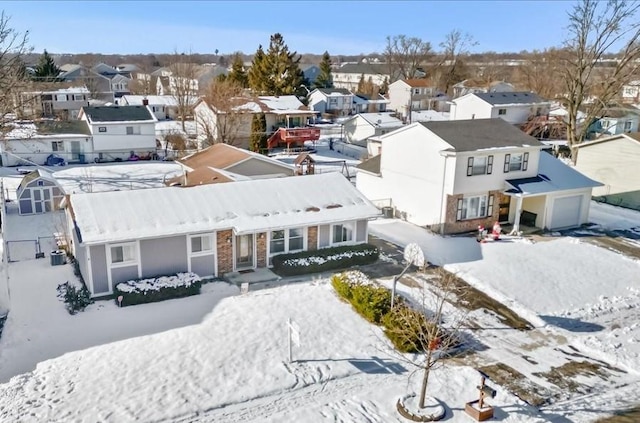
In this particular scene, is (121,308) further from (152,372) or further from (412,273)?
(412,273)

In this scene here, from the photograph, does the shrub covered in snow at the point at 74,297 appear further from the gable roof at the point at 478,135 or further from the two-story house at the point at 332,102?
the two-story house at the point at 332,102

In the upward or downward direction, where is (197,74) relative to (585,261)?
upward

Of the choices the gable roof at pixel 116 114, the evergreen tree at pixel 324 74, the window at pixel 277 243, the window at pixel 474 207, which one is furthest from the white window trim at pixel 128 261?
the evergreen tree at pixel 324 74

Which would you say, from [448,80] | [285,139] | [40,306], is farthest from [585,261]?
[448,80]

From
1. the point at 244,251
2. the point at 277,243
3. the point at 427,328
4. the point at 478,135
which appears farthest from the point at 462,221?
the point at 427,328

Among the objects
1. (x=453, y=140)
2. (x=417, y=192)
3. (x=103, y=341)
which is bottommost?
(x=103, y=341)

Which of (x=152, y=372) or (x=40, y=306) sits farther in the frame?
(x=40, y=306)

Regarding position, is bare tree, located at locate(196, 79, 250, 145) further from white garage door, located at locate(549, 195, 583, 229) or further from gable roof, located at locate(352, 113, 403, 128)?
white garage door, located at locate(549, 195, 583, 229)
